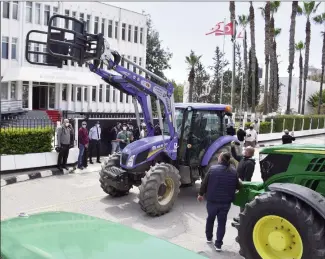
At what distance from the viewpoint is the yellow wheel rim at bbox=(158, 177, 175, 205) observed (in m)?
Answer: 7.45

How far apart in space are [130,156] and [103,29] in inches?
1239

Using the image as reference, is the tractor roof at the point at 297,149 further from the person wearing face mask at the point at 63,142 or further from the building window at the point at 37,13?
the building window at the point at 37,13

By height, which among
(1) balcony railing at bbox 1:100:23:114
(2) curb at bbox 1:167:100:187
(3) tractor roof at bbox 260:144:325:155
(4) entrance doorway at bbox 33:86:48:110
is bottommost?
(2) curb at bbox 1:167:100:187

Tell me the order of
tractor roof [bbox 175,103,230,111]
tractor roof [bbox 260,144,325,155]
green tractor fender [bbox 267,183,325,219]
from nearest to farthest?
1. green tractor fender [bbox 267,183,325,219]
2. tractor roof [bbox 260,144,325,155]
3. tractor roof [bbox 175,103,230,111]

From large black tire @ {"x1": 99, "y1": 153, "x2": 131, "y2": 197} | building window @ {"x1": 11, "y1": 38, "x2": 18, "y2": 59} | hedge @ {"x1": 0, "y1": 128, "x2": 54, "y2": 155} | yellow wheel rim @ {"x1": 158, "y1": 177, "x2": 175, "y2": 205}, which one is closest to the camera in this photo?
yellow wheel rim @ {"x1": 158, "y1": 177, "x2": 175, "y2": 205}

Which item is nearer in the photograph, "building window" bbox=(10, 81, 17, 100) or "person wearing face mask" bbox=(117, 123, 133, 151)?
"person wearing face mask" bbox=(117, 123, 133, 151)

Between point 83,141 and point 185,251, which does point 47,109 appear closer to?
point 83,141

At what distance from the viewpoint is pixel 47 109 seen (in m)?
33.4

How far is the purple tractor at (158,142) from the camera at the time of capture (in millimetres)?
7098

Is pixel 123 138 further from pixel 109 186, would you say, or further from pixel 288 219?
pixel 288 219

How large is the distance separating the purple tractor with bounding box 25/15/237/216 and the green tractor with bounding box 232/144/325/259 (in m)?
2.34

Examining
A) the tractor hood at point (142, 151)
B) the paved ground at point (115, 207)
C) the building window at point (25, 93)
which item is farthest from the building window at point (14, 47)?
the tractor hood at point (142, 151)

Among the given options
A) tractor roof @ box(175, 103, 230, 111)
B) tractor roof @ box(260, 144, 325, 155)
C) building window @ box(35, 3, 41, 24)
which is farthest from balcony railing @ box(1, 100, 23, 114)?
tractor roof @ box(260, 144, 325, 155)

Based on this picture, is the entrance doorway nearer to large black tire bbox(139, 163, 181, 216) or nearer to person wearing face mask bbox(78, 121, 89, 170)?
person wearing face mask bbox(78, 121, 89, 170)
